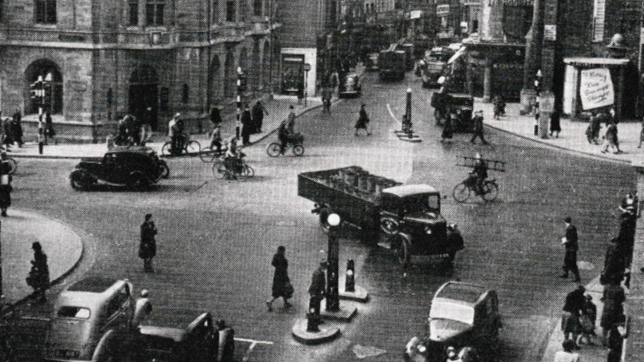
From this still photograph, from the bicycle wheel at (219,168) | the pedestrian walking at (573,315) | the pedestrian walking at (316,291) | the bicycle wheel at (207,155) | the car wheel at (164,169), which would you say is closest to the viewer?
the pedestrian walking at (573,315)

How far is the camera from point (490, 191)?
3338cm

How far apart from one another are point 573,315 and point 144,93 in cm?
2908

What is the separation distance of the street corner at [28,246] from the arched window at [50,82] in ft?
47.1

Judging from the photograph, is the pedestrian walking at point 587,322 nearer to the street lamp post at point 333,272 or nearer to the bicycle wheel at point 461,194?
the street lamp post at point 333,272

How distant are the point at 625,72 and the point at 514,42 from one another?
9.73 meters

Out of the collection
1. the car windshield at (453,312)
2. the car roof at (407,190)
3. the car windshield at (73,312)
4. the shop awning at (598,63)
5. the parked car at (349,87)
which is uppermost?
the shop awning at (598,63)

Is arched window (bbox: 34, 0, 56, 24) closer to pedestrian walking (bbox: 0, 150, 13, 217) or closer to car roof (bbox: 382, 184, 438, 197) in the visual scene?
pedestrian walking (bbox: 0, 150, 13, 217)

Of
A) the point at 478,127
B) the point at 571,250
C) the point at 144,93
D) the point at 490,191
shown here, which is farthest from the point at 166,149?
the point at 571,250

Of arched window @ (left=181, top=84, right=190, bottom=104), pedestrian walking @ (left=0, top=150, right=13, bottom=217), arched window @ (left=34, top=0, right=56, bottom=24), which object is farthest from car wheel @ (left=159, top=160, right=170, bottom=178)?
arched window @ (left=34, top=0, right=56, bottom=24)

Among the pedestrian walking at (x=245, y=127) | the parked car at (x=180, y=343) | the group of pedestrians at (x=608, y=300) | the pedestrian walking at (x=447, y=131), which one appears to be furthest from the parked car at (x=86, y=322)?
the pedestrian walking at (x=447, y=131)

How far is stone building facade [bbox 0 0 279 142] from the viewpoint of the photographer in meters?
43.3

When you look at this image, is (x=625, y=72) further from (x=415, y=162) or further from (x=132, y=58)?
(x=132, y=58)

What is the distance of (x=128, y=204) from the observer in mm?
32219

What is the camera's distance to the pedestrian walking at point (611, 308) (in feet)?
67.5
